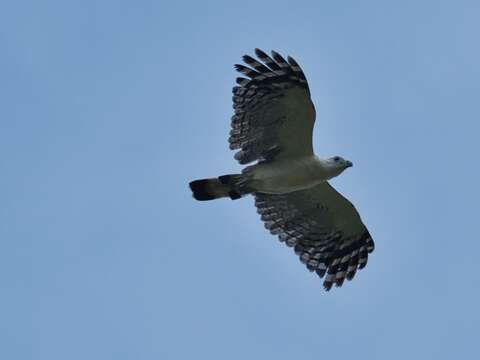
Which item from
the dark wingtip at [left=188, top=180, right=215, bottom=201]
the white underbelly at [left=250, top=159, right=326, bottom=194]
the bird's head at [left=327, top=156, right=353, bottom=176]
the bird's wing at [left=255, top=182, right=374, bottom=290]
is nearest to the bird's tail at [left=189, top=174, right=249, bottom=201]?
the dark wingtip at [left=188, top=180, right=215, bottom=201]

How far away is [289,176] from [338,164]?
2.88 feet

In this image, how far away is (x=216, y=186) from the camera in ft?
66.1

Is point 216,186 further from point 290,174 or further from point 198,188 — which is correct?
point 290,174

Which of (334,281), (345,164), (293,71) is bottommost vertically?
(334,281)

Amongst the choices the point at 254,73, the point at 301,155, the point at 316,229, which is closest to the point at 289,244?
the point at 316,229

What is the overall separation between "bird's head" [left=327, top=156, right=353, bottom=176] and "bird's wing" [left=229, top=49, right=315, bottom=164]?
0.49 meters

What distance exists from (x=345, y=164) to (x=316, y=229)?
1930 mm

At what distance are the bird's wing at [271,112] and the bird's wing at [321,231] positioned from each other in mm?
1150

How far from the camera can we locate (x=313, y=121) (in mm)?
19859

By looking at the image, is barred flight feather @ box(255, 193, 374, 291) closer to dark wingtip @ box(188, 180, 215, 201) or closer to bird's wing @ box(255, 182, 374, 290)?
bird's wing @ box(255, 182, 374, 290)

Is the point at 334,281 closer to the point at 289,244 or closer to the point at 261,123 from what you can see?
the point at 289,244

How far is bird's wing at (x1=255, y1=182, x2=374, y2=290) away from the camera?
21078 mm

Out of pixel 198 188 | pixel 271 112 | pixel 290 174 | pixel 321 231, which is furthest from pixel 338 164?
pixel 198 188

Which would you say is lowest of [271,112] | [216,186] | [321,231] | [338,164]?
[321,231]
